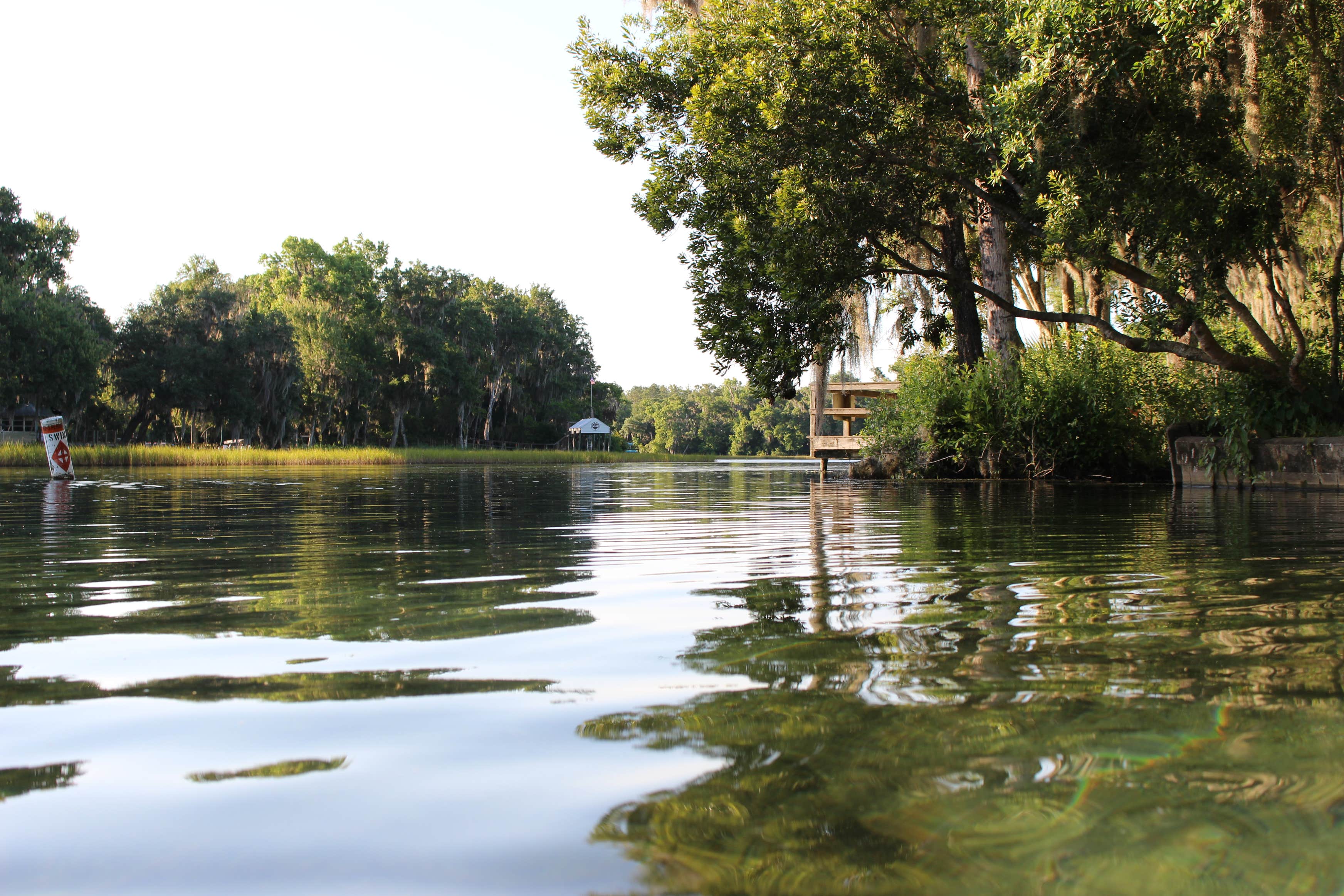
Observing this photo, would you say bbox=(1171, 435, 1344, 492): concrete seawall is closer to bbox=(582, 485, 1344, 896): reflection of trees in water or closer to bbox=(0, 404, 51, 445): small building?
bbox=(582, 485, 1344, 896): reflection of trees in water

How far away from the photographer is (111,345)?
54.5m

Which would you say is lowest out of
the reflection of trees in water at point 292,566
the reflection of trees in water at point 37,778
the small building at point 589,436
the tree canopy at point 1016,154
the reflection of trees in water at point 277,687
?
the reflection of trees in water at point 292,566

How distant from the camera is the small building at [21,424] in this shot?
164ft

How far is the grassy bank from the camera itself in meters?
36.5

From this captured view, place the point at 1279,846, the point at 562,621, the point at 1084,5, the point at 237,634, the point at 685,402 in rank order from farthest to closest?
the point at 685,402 < the point at 1084,5 < the point at 562,621 < the point at 237,634 < the point at 1279,846

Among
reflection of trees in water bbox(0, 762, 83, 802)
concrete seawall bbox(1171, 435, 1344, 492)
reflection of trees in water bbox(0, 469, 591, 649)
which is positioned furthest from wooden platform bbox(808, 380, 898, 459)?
reflection of trees in water bbox(0, 762, 83, 802)

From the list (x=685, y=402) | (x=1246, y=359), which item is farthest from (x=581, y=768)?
(x=685, y=402)

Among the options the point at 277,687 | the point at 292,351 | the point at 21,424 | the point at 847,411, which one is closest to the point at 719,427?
the point at 292,351

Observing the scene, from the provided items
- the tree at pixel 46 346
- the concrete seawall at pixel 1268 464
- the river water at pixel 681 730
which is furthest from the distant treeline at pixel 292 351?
the river water at pixel 681 730

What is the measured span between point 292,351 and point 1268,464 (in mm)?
57391

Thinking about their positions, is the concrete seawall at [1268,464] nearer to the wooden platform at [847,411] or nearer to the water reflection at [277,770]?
the wooden platform at [847,411]

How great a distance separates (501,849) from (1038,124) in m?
12.1

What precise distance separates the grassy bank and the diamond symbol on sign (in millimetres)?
9148

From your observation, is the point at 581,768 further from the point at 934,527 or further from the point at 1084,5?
the point at 1084,5
